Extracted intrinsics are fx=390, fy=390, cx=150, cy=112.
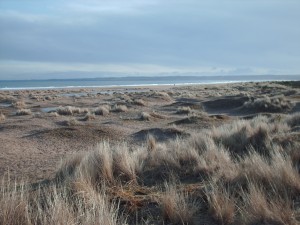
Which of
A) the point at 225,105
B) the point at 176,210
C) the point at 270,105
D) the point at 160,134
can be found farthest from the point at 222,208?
the point at 225,105

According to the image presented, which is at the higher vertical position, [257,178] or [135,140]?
[257,178]

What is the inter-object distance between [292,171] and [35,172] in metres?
7.22

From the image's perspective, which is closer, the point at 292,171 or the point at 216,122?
the point at 292,171

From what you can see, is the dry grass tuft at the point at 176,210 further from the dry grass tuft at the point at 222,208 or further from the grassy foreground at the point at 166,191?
the dry grass tuft at the point at 222,208

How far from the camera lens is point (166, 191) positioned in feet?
20.5

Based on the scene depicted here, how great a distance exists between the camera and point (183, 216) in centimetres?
555

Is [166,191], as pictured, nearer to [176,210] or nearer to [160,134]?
[176,210]

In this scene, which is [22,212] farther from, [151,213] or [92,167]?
[92,167]

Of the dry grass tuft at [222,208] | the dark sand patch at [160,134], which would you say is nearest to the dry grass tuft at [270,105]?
the dark sand patch at [160,134]

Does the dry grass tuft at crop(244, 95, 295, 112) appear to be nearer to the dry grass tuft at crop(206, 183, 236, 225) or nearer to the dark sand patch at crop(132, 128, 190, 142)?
the dark sand patch at crop(132, 128, 190, 142)

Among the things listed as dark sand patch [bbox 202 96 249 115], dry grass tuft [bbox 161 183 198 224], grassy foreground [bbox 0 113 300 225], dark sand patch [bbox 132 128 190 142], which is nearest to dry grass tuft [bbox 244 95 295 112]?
dark sand patch [bbox 202 96 249 115]

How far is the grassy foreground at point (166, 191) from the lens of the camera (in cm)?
509

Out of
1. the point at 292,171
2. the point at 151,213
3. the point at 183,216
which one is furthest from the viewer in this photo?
the point at 292,171

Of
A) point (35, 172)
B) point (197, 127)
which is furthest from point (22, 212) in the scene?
point (197, 127)
